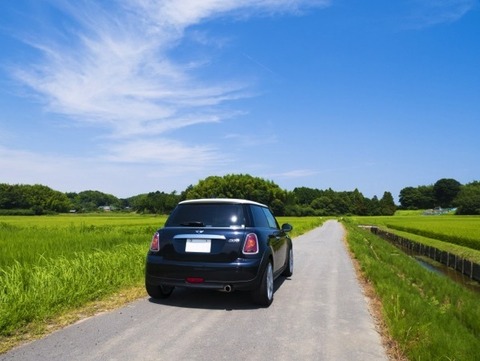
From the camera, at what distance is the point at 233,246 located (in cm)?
603

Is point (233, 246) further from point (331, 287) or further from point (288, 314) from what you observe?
point (331, 287)

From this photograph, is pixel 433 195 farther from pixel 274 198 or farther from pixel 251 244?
pixel 251 244

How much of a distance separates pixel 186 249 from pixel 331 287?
3.56 metres

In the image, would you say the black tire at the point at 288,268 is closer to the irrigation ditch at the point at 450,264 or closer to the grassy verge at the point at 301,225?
the irrigation ditch at the point at 450,264

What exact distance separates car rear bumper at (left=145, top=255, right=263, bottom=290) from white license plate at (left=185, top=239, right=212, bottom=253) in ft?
0.66

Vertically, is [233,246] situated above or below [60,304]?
above

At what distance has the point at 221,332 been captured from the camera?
189 inches

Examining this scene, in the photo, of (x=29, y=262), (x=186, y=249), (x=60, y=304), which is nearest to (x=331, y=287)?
(x=186, y=249)

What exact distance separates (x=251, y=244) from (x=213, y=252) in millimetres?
598

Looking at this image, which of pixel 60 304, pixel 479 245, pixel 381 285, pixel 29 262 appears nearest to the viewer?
pixel 60 304

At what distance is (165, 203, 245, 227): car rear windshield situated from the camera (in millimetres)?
6371

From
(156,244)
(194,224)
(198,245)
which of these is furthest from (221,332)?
(156,244)

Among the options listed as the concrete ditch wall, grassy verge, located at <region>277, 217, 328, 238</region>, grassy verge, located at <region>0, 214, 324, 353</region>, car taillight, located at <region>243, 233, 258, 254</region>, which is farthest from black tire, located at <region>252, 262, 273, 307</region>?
grassy verge, located at <region>277, 217, 328, 238</region>

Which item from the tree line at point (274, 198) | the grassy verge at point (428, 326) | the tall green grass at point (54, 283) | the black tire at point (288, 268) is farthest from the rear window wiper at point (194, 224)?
the tree line at point (274, 198)
